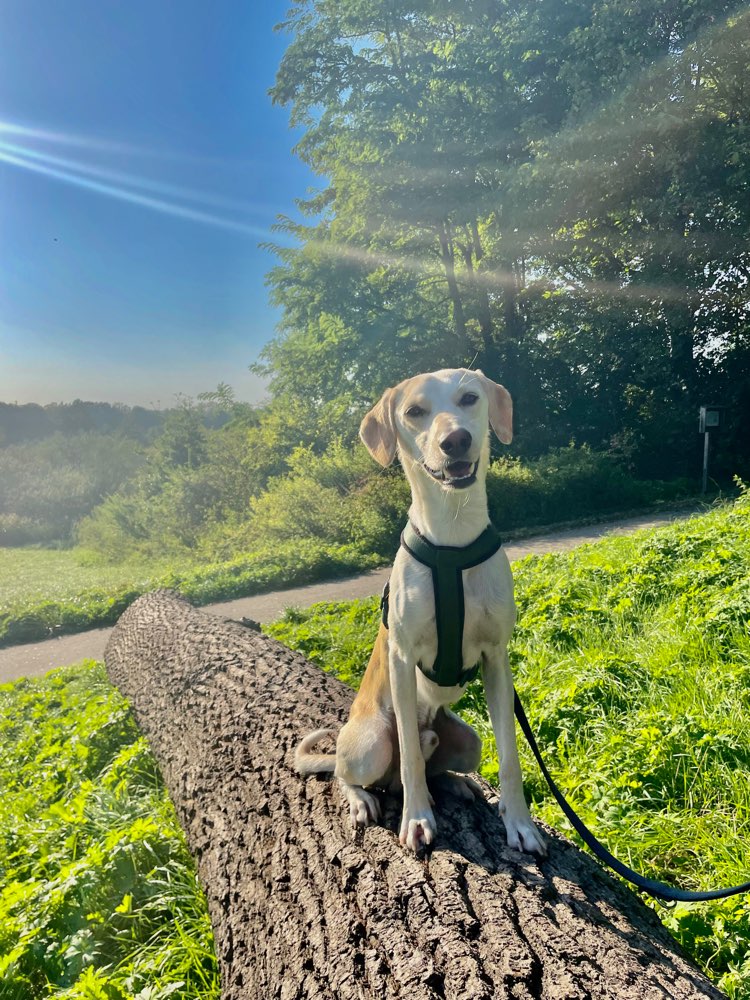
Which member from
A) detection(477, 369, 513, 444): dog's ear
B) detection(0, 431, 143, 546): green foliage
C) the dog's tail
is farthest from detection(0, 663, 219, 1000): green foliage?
detection(0, 431, 143, 546): green foliage

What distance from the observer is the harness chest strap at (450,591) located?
6.40 ft

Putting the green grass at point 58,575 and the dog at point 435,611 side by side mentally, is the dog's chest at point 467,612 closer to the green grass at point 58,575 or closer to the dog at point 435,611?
the dog at point 435,611

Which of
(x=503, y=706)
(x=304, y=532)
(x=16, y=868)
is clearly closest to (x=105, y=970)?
(x=16, y=868)

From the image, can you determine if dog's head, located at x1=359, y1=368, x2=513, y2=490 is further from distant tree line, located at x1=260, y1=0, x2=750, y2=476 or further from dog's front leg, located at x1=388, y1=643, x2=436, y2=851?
distant tree line, located at x1=260, y1=0, x2=750, y2=476

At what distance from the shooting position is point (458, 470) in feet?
6.13

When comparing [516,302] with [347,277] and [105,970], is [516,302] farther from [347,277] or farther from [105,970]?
[105,970]

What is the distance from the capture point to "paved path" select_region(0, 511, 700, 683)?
8.34 metres

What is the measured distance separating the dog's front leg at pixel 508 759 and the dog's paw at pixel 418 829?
0.83 feet

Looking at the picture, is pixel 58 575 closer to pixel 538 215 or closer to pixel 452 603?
pixel 538 215

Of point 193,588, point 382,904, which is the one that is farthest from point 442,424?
point 193,588

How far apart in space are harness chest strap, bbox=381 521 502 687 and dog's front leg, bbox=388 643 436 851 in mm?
107

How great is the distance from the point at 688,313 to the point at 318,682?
17.8 m

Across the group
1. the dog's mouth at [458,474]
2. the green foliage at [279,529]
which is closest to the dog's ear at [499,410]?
the dog's mouth at [458,474]

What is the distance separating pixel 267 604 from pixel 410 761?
25.6 ft
